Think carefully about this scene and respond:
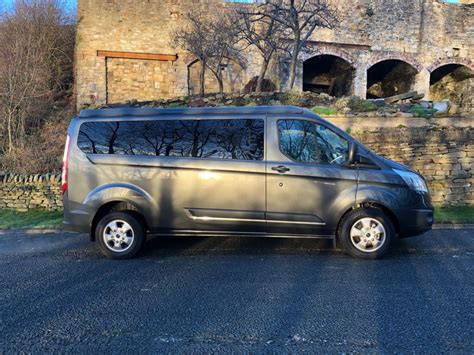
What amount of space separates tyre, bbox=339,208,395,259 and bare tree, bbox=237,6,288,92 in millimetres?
11579

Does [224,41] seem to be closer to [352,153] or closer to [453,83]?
[352,153]

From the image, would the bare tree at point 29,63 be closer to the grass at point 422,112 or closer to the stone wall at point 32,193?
the stone wall at point 32,193

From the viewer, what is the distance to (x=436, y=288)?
416cm

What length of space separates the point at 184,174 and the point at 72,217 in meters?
1.71

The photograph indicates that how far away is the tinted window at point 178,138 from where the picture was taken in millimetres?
5297

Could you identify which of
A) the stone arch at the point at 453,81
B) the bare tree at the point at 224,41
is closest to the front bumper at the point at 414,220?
the bare tree at the point at 224,41

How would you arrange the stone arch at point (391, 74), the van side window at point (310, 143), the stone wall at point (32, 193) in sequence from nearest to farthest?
the van side window at point (310, 143)
the stone wall at point (32, 193)
the stone arch at point (391, 74)

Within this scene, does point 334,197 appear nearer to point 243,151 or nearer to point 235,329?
point 243,151

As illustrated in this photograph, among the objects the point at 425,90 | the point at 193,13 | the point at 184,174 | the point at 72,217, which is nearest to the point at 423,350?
the point at 184,174

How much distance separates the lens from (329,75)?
25.4 m

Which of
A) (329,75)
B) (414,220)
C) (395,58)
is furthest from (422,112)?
(329,75)

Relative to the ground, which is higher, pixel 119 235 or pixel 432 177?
pixel 432 177

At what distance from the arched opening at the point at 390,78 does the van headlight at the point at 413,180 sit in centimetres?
1964

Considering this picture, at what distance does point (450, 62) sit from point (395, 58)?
3505mm
